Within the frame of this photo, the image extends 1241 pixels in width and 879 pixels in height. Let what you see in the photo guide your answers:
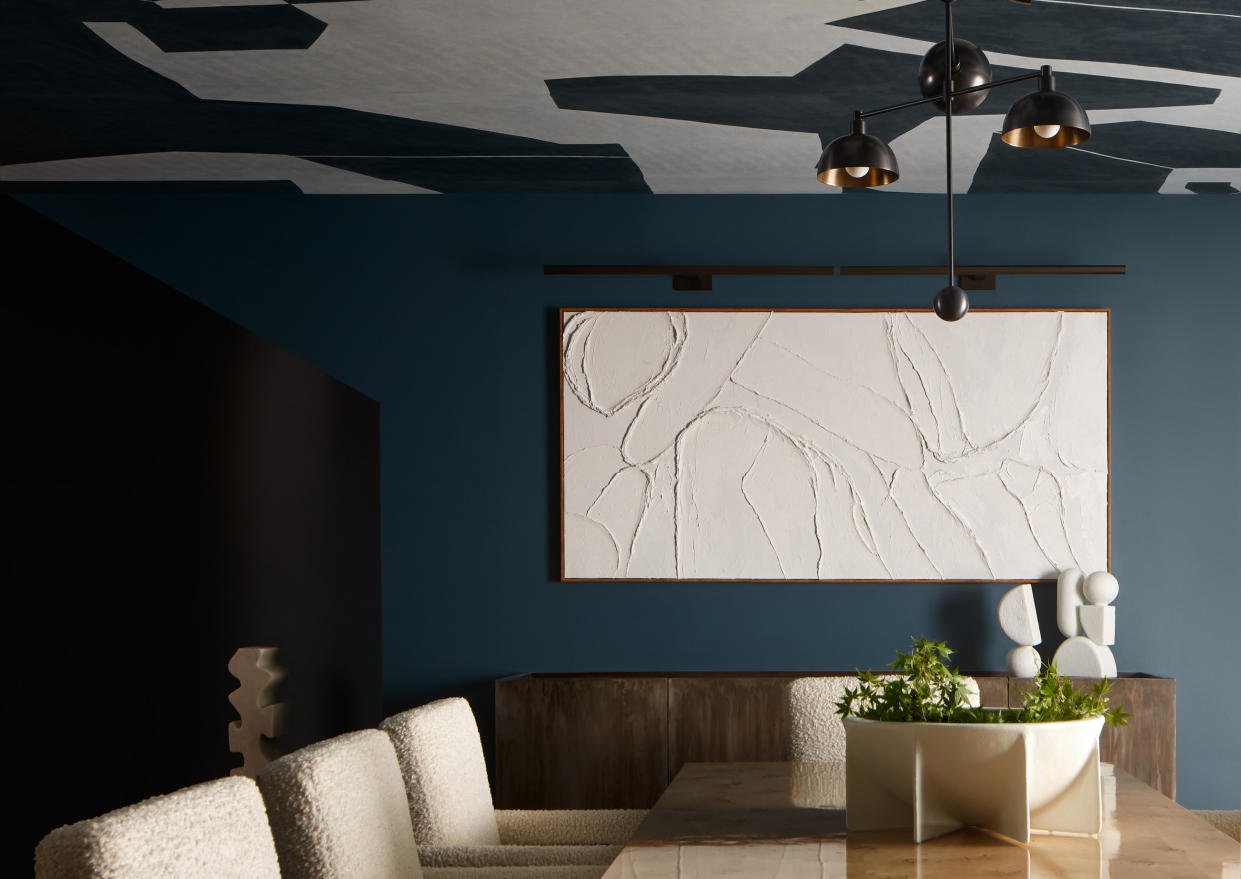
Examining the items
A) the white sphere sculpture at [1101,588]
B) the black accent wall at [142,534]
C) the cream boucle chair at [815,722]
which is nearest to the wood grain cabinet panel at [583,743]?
the black accent wall at [142,534]

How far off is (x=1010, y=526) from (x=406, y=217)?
2.84 m

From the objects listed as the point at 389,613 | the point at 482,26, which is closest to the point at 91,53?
the point at 482,26

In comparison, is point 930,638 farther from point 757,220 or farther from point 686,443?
point 757,220

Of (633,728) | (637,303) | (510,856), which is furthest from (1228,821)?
(637,303)

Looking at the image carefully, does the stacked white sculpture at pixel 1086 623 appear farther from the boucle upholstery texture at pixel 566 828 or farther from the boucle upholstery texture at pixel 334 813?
the boucle upholstery texture at pixel 334 813

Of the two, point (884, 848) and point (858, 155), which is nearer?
point (884, 848)

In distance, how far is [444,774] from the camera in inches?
110

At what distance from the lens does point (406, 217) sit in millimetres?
5109

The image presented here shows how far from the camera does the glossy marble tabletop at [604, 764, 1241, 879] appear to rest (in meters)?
1.97

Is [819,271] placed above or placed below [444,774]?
above

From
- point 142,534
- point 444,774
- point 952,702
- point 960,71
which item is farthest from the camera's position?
point 142,534

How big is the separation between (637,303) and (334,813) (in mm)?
3291

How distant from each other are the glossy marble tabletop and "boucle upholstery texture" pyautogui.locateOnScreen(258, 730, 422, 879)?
451mm

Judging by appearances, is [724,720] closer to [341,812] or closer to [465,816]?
[465,816]
